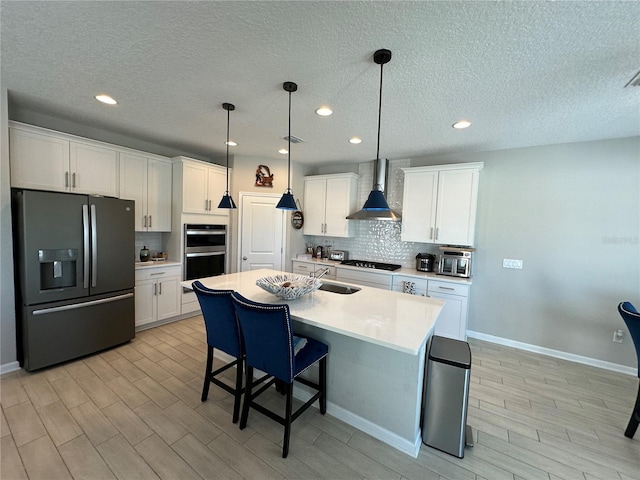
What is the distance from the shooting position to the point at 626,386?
2.65m

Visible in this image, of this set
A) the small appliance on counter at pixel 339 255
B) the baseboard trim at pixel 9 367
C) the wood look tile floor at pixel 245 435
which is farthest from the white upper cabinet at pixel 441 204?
the baseboard trim at pixel 9 367

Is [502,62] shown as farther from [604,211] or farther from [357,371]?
[604,211]

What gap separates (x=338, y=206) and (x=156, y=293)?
122 inches

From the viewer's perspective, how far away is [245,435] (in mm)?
1883

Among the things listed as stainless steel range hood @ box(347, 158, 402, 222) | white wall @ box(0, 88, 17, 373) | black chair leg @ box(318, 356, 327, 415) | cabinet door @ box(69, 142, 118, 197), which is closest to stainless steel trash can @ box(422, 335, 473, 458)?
black chair leg @ box(318, 356, 327, 415)

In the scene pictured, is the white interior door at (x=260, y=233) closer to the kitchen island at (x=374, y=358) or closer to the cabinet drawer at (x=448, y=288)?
the kitchen island at (x=374, y=358)

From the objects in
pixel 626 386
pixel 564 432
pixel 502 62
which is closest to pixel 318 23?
pixel 502 62

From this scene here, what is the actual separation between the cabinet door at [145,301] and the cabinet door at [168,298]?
76 mm

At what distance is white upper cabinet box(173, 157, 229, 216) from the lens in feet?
12.6

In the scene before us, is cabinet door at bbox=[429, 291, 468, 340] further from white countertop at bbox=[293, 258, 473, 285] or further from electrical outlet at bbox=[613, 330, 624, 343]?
electrical outlet at bbox=[613, 330, 624, 343]

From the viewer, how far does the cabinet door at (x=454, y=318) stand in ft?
11.1

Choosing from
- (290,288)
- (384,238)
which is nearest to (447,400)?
(290,288)

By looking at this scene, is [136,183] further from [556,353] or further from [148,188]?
[556,353]

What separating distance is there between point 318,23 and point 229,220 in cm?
351
